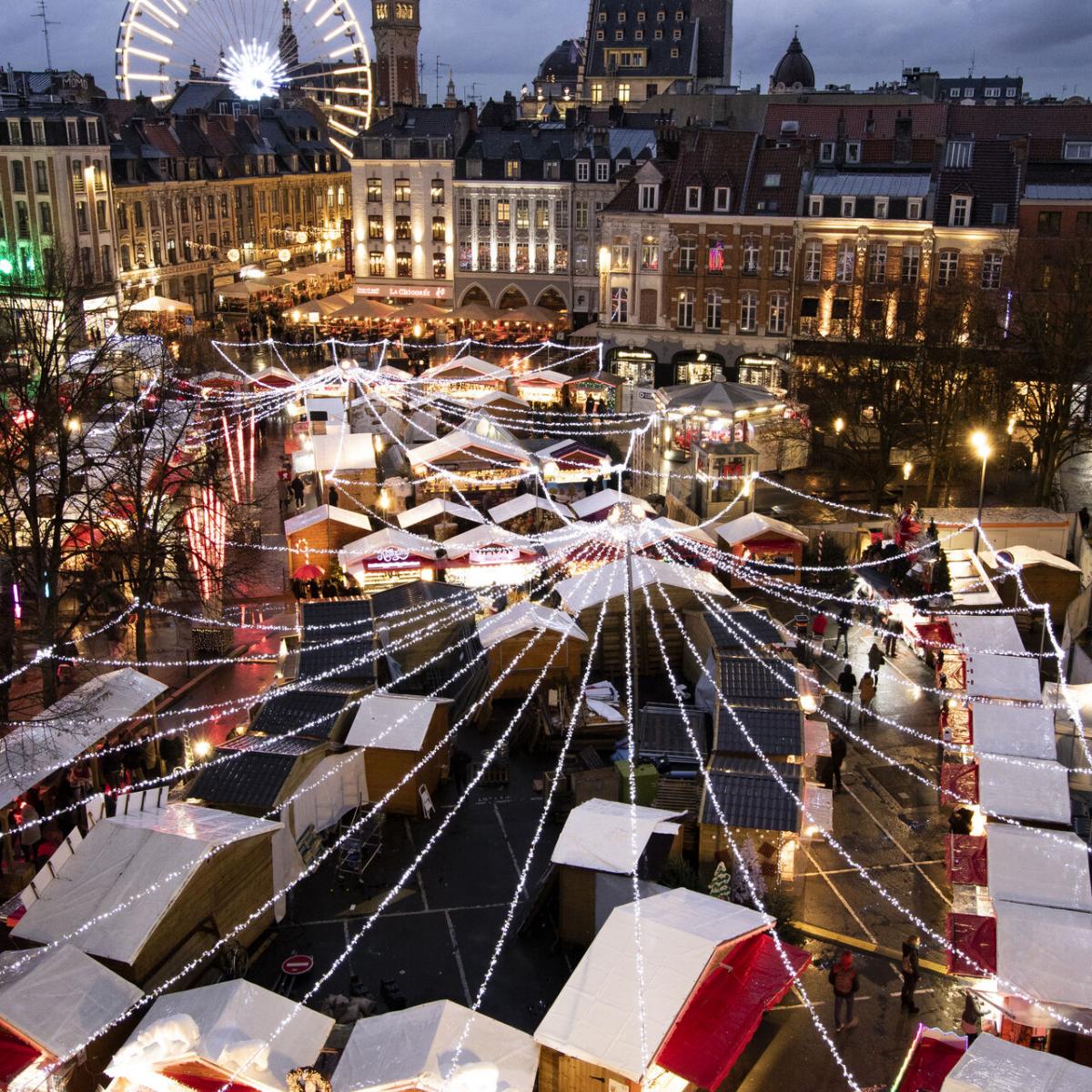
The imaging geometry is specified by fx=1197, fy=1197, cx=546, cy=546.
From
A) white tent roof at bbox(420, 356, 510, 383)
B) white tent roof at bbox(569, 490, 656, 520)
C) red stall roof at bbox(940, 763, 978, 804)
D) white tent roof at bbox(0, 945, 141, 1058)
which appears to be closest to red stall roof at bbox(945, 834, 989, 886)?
red stall roof at bbox(940, 763, 978, 804)

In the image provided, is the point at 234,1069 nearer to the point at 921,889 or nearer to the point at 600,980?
the point at 600,980

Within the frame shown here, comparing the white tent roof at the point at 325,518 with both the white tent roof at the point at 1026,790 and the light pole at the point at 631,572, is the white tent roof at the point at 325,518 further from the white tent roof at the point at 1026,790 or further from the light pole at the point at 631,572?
the white tent roof at the point at 1026,790

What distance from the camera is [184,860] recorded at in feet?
40.6

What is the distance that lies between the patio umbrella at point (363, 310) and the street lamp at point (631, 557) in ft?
90.3

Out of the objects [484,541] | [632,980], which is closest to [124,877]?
[632,980]

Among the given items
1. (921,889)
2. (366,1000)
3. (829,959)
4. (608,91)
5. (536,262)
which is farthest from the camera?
(608,91)

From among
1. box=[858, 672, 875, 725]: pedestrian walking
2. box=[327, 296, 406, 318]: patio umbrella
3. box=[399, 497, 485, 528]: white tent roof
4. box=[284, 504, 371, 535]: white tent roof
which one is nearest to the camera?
box=[858, 672, 875, 725]: pedestrian walking

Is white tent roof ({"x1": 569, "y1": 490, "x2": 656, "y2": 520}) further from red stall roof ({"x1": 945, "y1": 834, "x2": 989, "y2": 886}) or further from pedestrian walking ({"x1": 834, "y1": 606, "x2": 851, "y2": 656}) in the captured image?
red stall roof ({"x1": 945, "y1": 834, "x2": 989, "y2": 886})

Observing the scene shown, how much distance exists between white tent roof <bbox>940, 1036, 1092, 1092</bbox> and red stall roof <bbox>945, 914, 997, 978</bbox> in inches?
74.1

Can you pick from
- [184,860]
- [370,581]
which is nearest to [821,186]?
[370,581]

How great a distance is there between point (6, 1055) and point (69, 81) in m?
68.8

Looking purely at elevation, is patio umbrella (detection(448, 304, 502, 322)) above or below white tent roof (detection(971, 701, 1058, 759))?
above

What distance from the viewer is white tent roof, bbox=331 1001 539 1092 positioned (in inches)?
396

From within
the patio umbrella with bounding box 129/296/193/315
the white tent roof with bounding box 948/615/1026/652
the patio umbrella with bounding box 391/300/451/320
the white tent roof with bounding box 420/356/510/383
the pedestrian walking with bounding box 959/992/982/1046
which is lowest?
the pedestrian walking with bounding box 959/992/982/1046
